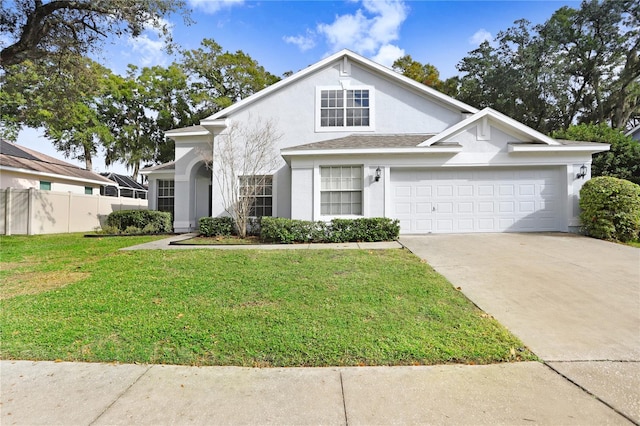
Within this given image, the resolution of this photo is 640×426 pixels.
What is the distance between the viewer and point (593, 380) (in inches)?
114

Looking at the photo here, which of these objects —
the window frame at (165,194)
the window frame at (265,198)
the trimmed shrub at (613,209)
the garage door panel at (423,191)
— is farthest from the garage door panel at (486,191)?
the window frame at (165,194)

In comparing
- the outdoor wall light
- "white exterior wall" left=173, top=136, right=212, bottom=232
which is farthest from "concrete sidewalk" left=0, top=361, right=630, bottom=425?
"white exterior wall" left=173, top=136, right=212, bottom=232

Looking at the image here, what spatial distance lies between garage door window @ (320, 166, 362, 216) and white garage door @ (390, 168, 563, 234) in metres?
1.32

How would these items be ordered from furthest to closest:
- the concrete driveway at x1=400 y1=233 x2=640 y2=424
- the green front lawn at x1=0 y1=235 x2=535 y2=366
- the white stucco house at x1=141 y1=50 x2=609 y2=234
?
the white stucco house at x1=141 y1=50 x2=609 y2=234 < the green front lawn at x1=0 y1=235 x2=535 y2=366 < the concrete driveway at x1=400 y1=233 x2=640 y2=424

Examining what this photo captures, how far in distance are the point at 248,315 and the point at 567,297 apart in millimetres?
5034

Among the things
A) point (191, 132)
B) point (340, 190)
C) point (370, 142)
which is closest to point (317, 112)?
point (370, 142)

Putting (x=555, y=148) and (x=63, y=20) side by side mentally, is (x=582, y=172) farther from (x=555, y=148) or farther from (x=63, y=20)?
(x=63, y=20)

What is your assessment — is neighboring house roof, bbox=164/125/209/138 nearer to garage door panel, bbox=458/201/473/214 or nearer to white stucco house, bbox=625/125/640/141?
garage door panel, bbox=458/201/473/214

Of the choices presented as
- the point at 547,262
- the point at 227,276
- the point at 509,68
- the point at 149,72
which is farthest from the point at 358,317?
the point at 149,72

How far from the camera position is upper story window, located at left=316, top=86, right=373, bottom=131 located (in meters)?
12.6

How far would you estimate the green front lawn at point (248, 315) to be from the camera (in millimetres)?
3363

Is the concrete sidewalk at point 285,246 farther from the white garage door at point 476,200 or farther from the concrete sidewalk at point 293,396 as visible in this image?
the concrete sidewalk at point 293,396

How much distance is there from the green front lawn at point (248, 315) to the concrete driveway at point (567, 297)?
43 centimetres

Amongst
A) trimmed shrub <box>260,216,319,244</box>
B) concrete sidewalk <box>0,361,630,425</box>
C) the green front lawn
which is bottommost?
concrete sidewalk <box>0,361,630,425</box>
